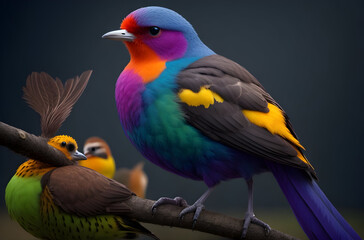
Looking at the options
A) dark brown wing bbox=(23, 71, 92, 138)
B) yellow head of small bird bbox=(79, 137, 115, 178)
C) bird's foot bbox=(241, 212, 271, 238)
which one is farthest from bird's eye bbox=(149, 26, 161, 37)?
yellow head of small bird bbox=(79, 137, 115, 178)

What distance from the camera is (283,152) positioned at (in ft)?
3.08

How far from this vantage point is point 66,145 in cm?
91

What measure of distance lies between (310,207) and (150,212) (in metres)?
0.34

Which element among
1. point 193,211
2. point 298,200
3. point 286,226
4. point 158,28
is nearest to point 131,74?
point 158,28

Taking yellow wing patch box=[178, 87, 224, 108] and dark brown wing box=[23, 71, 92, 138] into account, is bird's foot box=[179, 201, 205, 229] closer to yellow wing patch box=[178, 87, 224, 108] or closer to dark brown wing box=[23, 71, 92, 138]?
yellow wing patch box=[178, 87, 224, 108]

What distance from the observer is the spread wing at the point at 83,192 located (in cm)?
85

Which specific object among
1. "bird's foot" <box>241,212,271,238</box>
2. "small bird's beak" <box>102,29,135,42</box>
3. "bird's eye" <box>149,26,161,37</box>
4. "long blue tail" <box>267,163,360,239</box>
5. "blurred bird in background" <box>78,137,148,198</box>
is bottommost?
"blurred bird in background" <box>78,137,148,198</box>

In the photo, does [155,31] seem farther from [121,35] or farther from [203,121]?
[203,121]

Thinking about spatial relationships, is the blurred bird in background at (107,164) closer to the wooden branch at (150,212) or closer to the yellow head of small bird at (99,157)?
the yellow head of small bird at (99,157)

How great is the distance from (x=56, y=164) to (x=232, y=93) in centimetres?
41

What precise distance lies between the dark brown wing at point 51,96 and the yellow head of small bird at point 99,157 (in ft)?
2.45

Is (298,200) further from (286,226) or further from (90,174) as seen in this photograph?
(286,226)

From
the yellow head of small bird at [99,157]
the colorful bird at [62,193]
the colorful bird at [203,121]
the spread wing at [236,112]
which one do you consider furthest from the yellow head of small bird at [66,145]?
the yellow head of small bird at [99,157]

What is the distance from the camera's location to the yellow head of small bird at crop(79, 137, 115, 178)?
1662 mm
